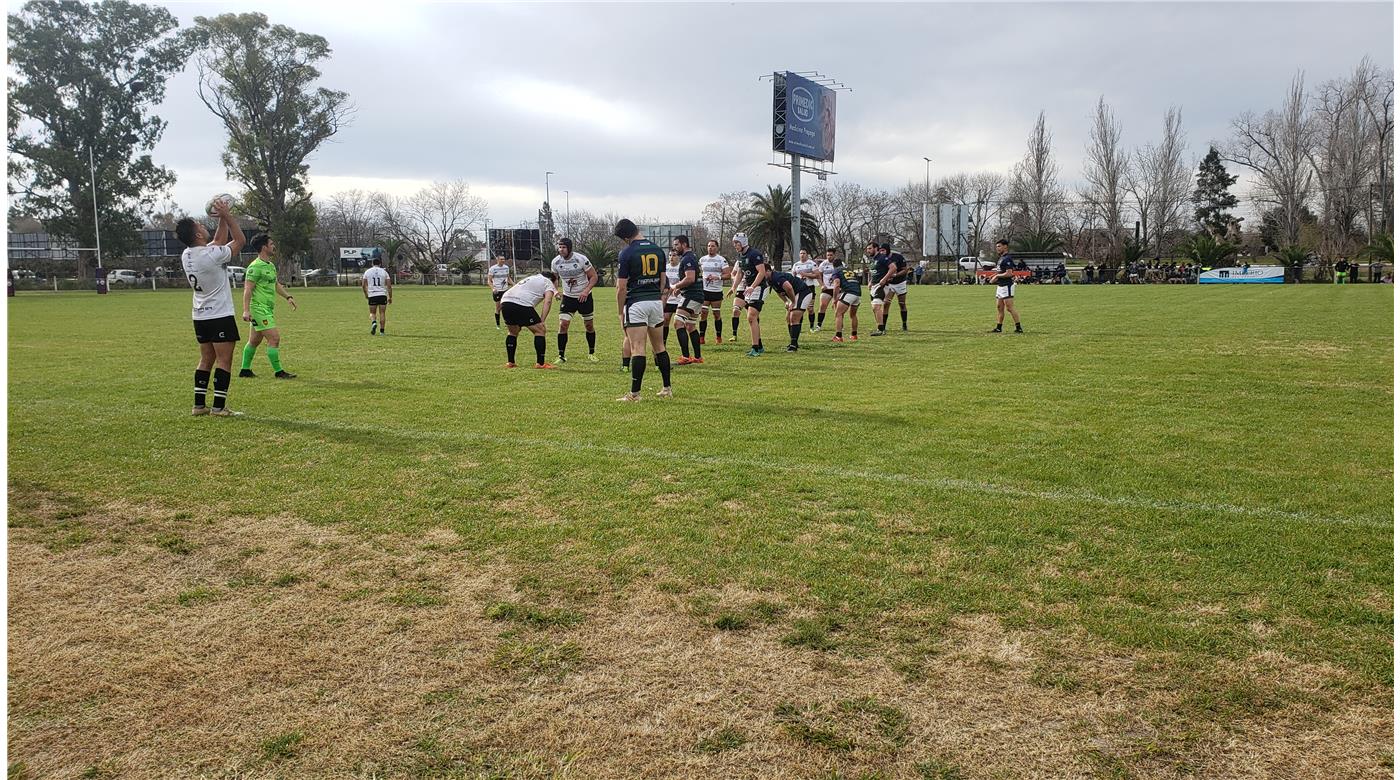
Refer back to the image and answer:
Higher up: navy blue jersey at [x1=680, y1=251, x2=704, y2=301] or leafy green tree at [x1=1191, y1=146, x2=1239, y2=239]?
leafy green tree at [x1=1191, y1=146, x2=1239, y2=239]

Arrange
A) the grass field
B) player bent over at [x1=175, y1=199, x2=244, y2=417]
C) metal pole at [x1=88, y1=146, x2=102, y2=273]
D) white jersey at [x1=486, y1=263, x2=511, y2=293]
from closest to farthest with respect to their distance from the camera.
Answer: the grass field < player bent over at [x1=175, y1=199, x2=244, y2=417] < white jersey at [x1=486, y1=263, x2=511, y2=293] < metal pole at [x1=88, y1=146, x2=102, y2=273]

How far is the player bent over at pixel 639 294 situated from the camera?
918cm

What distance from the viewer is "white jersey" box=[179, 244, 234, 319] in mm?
8312

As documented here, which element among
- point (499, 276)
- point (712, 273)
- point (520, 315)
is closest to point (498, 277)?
point (499, 276)

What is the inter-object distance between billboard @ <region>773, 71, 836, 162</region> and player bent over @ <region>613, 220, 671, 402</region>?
122 ft

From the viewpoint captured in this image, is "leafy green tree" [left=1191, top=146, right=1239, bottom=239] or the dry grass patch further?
"leafy green tree" [left=1191, top=146, right=1239, bottom=239]

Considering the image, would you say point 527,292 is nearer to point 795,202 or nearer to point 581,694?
point 581,694

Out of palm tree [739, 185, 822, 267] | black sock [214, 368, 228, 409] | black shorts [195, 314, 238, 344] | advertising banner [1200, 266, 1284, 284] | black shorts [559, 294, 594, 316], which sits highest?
palm tree [739, 185, 822, 267]

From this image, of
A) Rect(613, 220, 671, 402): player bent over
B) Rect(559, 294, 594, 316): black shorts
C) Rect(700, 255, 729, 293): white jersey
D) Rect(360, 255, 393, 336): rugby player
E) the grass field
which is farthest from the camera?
Rect(360, 255, 393, 336): rugby player

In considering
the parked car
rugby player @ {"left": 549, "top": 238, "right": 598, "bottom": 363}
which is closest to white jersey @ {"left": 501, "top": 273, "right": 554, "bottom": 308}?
rugby player @ {"left": 549, "top": 238, "right": 598, "bottom": 363}

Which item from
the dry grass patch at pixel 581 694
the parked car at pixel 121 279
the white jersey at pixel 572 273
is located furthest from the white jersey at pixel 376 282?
the parked car at pixel 121 279

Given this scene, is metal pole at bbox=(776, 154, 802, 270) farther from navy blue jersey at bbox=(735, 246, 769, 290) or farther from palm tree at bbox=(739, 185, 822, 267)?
navy blue jersey at bbox=(735, 246, 769, 290)

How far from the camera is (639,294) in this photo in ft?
30.5

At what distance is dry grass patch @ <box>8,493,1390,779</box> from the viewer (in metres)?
2.73
